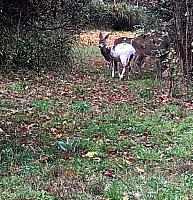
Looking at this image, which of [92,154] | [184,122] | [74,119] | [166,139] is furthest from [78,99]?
[92,154]

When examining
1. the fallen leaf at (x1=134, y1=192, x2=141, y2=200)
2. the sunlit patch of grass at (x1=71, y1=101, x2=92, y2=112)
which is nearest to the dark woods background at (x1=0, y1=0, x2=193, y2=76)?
the sunlit patch of grass at (x1=71, y1=101, x2=92, y2=112)

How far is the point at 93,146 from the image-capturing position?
24.8 feet

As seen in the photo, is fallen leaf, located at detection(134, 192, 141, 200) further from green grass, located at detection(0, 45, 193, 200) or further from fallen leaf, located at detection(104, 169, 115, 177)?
fallen leaf, located at detection(104, 169, 115, 177)

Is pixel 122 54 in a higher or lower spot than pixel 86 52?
higher

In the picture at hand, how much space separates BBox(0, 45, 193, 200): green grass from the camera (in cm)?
568

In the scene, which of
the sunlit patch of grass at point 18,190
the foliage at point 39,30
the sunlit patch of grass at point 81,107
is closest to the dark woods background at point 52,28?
the foliage at point 39,30

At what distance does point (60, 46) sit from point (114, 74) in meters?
1.83

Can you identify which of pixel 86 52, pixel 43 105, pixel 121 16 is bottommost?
pixel 43 105

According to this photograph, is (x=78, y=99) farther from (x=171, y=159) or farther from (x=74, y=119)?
(x=171, y=159)

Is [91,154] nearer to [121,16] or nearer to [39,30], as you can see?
[39,30]

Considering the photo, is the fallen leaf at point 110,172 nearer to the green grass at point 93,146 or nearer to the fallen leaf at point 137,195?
the green grass at point 93,146

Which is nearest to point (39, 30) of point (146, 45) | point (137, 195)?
point (137, 195)

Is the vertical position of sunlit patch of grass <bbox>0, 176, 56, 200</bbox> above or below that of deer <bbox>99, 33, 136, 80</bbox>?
below

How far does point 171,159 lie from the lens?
278 inches
